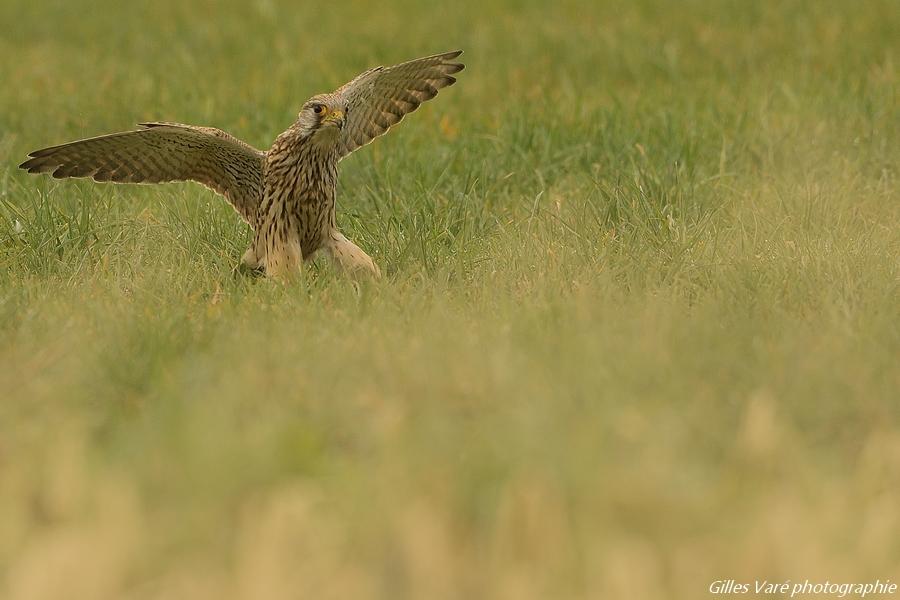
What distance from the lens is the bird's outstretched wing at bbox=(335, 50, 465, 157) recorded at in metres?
6.23

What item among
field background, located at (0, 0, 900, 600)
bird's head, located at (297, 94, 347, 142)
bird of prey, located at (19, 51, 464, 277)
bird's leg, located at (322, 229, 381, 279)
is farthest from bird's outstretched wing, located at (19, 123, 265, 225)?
bird's leg, located at (322, 229, 381, 279)

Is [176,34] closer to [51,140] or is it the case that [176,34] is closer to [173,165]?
[51,140]

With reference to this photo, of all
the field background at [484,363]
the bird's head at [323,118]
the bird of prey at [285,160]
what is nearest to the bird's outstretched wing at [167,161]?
the bird of prey at [285,160]

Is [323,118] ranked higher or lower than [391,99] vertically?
higher

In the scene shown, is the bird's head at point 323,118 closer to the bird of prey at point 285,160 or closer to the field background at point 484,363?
the bird of prey at point 285,160

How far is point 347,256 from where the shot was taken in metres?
5.84

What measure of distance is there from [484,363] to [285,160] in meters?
2.08

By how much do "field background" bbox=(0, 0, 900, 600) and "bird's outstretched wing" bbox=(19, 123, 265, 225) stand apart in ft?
0.86

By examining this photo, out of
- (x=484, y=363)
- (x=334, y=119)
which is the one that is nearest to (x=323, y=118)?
(x=334, y=119)

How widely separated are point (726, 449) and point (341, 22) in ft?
33.7

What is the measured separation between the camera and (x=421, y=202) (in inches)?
259

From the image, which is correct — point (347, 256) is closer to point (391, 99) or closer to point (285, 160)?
point (285, 160)

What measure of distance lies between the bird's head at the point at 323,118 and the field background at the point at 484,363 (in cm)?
62

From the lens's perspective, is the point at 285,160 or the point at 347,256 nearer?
the point at 347,256
